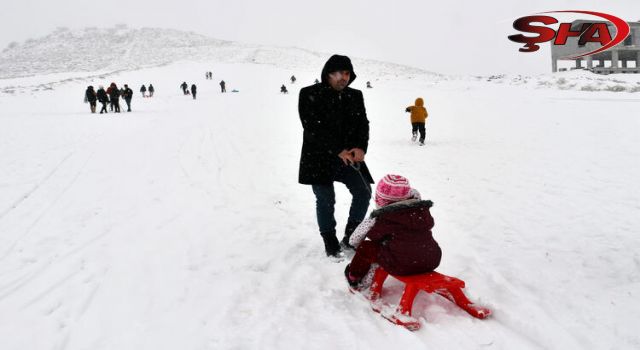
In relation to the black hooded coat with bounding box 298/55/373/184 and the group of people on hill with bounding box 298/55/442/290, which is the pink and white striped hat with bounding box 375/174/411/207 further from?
the black hooded coat with bounding box 298/55/373/184

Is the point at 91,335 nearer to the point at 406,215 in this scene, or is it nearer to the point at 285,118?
the point at 406,215

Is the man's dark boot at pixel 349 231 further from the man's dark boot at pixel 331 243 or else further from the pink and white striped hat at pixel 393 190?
the pink and white striped hat at pixel 393 190

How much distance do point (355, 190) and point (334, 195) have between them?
0.74 feet

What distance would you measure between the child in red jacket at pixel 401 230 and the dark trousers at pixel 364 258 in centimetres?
8

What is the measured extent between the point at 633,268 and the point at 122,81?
1978 inches

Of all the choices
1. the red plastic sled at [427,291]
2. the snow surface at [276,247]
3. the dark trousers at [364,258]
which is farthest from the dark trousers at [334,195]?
the red plastic sled at [427,291]

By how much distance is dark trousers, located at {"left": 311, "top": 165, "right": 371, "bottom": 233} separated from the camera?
406cm

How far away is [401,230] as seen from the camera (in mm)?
3164

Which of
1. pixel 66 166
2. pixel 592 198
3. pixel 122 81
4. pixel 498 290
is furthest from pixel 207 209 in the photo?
pixel 122 81

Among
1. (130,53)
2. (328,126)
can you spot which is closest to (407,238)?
(328,126)

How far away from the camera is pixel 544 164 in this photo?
8.72 metres

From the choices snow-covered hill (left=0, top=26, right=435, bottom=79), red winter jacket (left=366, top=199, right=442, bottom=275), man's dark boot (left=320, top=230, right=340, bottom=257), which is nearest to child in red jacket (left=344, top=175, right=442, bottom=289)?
red winter jacket (left=366, top=199, right=442, bottom=275)

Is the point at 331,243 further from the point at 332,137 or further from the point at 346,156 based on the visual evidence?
the point at 332,137

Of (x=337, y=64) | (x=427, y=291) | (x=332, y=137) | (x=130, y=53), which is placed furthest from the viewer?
(x=130, y=53)
